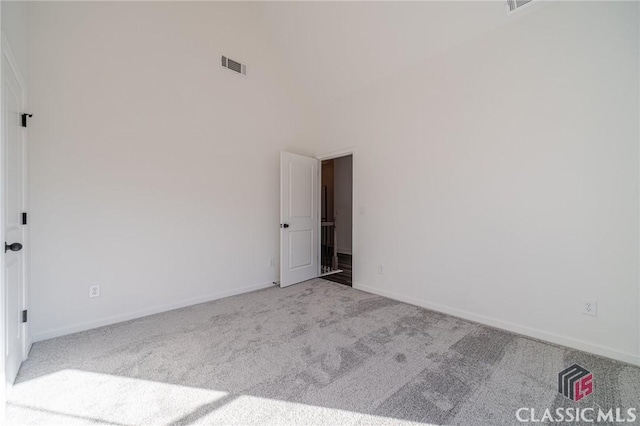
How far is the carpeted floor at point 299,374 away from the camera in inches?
58.5

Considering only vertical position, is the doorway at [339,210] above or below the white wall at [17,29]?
below

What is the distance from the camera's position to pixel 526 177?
243cm

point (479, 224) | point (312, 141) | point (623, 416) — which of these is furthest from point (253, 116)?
point (623, 416)

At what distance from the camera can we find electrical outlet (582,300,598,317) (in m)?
2.12

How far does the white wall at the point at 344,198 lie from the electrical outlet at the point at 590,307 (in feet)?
16.2

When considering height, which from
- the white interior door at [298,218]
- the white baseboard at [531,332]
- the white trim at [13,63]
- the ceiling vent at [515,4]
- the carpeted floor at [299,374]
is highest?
the ceiling vent at [515,4]

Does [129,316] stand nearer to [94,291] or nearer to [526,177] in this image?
[94,291]

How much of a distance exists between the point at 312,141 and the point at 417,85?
6.23ft

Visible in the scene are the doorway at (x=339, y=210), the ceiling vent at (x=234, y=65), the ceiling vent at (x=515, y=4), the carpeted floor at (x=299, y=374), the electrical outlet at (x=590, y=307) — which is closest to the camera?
the carpeted floor at (x=299, y=374)

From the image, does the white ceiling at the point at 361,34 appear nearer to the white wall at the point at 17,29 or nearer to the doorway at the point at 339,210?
the white wall at the point at 17,29

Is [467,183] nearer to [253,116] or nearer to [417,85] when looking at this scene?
[417,85]

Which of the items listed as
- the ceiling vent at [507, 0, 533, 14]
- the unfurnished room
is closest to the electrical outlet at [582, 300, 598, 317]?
the unfurnished room

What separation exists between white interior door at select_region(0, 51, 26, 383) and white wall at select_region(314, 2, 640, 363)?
135 inches

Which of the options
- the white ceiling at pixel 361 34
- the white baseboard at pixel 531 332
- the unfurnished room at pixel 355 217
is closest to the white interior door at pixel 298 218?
the unfurnished room at pixel 355 217
